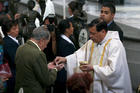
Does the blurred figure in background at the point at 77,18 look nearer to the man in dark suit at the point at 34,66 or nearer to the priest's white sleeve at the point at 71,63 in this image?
the priest's white sleeve at the point at 71,63

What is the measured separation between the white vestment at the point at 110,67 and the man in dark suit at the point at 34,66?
70 centimetres

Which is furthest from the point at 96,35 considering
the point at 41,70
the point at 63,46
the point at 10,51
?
the point at 10,51

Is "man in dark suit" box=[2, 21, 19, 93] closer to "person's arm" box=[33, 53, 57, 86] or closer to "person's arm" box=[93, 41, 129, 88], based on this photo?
"person's arm" box=[33, 53, 57, 86]

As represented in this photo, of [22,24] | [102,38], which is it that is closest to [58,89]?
[102,38]

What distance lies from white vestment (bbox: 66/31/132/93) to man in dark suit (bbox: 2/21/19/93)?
4.08 ft

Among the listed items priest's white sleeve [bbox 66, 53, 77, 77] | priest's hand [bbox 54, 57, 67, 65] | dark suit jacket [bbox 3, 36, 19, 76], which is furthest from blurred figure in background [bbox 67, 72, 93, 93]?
dark suit jacket [bbox 3, 36, 19, 76]

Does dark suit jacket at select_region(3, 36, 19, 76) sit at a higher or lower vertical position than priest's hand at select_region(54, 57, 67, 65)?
higher

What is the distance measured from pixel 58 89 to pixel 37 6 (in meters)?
3.37

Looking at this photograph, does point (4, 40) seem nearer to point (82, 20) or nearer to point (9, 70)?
point (9, 70)

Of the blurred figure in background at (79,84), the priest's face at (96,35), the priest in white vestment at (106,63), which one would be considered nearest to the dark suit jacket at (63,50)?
the priest in white vestment at (106,63)

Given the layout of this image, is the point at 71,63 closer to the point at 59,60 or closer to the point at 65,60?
the point at 65,60

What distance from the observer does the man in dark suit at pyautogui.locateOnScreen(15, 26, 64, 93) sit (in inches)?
150

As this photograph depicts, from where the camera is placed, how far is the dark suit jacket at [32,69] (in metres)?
3.82

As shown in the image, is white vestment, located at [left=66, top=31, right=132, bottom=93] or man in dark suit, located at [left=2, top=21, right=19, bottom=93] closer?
white vestment, located at [left=66, top=31, right=132, bottom=93]
